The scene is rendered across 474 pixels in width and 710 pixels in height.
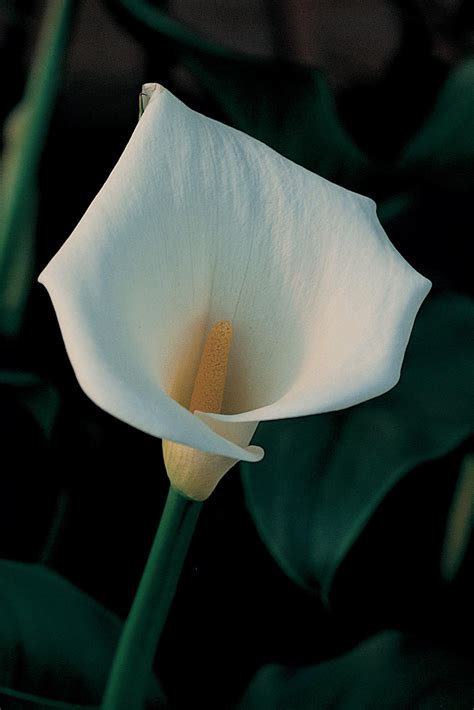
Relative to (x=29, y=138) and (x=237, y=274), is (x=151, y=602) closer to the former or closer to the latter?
(x=237, y=274)

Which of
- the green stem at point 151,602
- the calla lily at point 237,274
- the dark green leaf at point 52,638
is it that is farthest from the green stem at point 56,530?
the calla lily at point 237,274

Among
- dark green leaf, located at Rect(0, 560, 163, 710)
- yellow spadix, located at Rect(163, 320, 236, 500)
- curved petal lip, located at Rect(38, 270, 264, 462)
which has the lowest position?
dark green leaf, located at Rect(0, 560, 163, 710)

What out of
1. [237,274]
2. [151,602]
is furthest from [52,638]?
[237,274]

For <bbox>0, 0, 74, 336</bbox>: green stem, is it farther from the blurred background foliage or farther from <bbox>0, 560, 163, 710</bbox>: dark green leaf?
<bbox>0, 560, 163, 710</bbox>: dark green leaf

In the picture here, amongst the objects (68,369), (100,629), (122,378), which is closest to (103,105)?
(68,369)

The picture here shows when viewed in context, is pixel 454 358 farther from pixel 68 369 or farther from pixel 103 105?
pixel 103 105

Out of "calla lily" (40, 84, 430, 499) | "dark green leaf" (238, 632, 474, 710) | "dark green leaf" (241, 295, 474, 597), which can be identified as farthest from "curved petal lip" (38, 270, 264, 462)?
"dark green leaf" (238, 632, 474, 710)

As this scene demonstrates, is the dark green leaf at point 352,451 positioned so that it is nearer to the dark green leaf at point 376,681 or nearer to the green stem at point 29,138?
the dark green leaf at point 376,681
